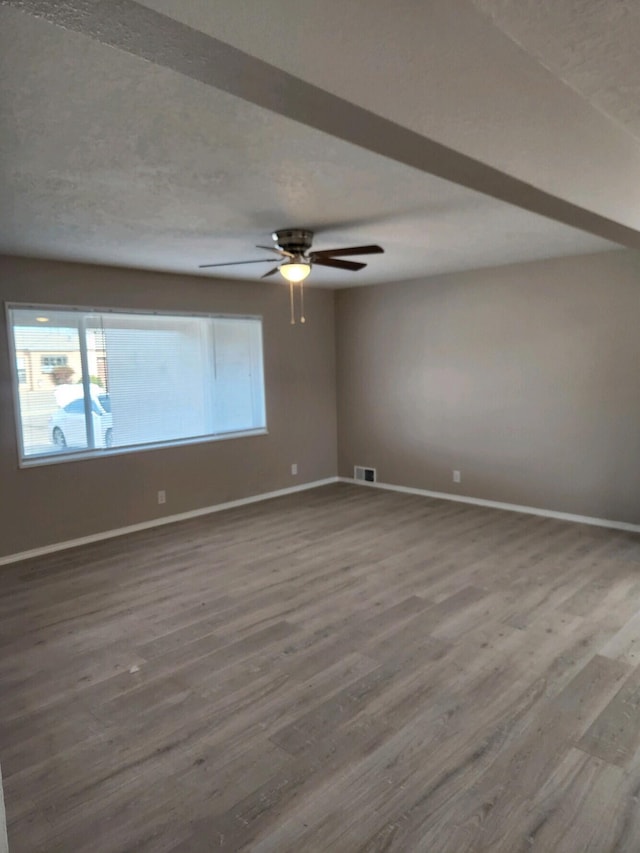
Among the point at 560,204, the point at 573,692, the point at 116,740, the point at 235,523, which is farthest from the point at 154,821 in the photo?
Result: the point at 235,523

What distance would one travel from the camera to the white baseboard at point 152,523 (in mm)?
4598

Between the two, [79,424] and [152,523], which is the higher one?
[79,424]

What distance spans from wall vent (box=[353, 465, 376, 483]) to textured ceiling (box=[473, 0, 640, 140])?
5227 mm

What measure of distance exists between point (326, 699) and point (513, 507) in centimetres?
365

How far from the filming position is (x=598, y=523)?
16.7ft

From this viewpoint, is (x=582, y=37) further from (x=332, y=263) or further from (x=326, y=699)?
(x=326, y=699)

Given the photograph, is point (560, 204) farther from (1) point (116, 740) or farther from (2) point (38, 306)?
(2) point (38, 306)

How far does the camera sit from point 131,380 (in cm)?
521

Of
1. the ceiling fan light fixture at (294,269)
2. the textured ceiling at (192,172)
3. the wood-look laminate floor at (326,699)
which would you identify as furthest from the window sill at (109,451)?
the ceiling fan light fixture at (294,269)

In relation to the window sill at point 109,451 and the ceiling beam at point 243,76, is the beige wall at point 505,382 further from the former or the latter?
the ceiling beam at point 243,76

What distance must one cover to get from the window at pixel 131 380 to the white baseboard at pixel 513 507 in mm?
1716

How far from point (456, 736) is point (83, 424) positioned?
3.96m

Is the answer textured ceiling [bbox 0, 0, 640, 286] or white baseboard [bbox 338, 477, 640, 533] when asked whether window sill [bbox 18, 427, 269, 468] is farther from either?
white baseboard [bbox 338, 477, 640, 533]

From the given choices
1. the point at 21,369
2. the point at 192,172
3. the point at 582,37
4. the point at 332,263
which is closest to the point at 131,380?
the point at 21,369
